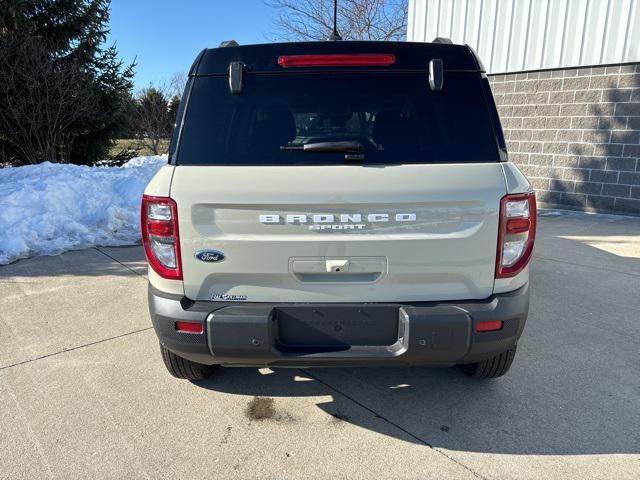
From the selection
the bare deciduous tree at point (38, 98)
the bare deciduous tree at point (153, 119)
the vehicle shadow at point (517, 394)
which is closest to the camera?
the vehicle shadow at point (517, 394)

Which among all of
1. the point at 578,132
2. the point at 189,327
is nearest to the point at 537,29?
the point at 578,132

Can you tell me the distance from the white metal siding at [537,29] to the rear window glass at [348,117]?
766 cm

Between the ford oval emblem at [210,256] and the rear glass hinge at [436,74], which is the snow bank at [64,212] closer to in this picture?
the ford oval emblem at [210,256]

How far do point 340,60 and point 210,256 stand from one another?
Answer: 1.25 metres

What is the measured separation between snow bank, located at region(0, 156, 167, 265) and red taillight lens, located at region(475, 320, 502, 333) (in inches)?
225

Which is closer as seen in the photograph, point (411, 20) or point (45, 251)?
point (45, 251)

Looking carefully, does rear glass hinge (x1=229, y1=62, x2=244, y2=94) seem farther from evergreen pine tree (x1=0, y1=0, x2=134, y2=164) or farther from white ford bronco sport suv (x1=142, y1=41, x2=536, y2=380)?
evergreen pine tree (x1=0, y1=0, x2=134, y2=164)

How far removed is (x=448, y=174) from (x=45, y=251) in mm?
5794

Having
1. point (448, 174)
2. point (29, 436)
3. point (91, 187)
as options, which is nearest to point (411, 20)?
point (91, 187)

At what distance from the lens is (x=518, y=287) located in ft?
7.82

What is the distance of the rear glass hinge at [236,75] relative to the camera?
242 centimetres

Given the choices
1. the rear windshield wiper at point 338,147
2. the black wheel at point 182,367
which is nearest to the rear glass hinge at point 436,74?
the rear windshield wiper at point 338,147

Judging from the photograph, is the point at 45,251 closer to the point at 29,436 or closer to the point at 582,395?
the point at 29,436

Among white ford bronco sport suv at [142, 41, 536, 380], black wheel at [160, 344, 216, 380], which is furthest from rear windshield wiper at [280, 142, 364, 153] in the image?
black wheel at [160, 344, 216, 380]
